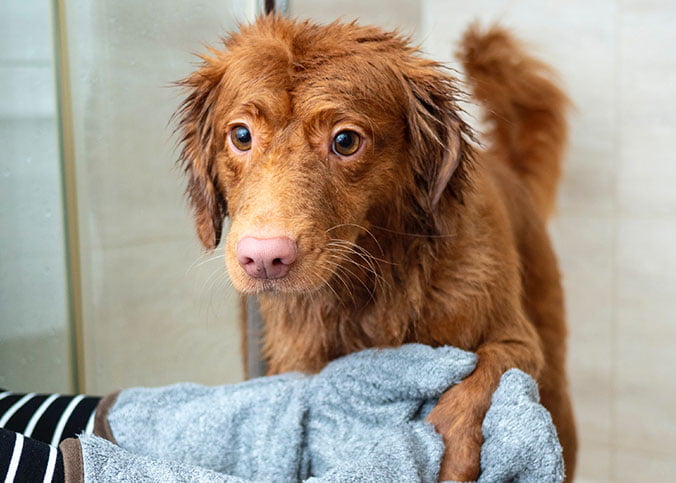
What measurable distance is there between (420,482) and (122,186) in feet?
1.97

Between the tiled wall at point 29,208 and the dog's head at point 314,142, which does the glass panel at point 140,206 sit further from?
the dog's head at point 314,142

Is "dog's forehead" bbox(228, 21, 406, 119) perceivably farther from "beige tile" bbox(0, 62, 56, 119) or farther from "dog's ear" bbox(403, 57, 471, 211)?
"beige tile" bbox(0, 62, 56, 119)

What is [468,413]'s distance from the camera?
70 cm

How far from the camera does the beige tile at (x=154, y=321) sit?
997 millimetres

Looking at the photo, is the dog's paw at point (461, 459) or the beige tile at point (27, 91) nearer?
the dog's paw at point (461, 459)

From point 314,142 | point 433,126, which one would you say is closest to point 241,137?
point 314,142

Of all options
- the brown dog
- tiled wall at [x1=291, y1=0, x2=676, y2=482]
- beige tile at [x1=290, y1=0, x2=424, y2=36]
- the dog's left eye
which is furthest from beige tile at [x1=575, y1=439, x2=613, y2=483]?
the dog's left eye

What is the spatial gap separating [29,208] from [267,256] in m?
0.44

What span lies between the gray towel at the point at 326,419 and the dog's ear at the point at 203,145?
0.20m

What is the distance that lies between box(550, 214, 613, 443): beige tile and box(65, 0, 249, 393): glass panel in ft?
3.13

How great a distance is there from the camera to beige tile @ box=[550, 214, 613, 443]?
65.4 inches

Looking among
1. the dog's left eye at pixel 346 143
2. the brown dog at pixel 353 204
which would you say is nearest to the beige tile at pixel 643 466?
the brown dog at pixel 353 204

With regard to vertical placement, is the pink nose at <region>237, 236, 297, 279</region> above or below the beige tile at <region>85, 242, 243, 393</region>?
above

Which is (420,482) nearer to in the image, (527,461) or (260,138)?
(527,461)
